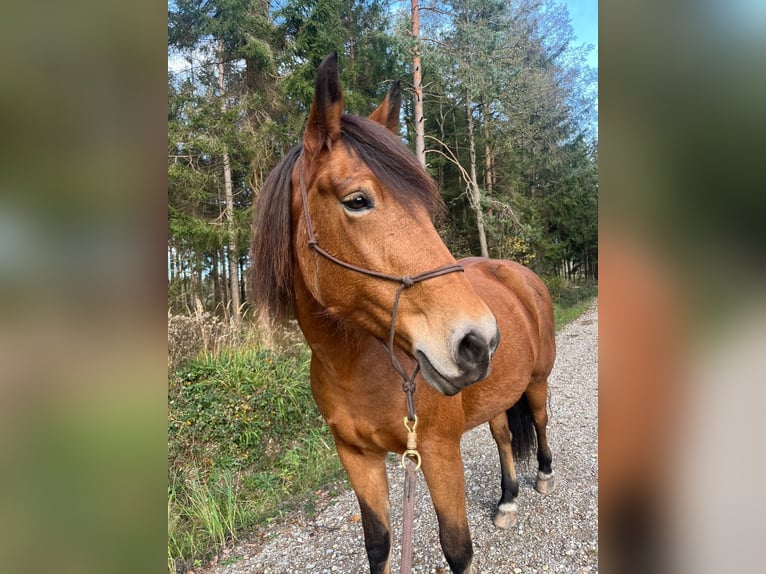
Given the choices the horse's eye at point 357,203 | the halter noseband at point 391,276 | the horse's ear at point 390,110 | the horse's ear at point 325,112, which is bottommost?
the halter noseband at point 391,276

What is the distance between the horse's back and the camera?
2363 mm

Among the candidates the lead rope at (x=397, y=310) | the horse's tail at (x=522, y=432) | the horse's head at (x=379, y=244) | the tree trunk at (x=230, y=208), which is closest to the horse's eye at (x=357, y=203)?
the horse's head at (x=379, y=244)

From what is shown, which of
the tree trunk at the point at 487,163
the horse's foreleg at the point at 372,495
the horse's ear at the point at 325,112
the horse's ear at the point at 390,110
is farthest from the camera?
the tree trunk at the point at 487,163

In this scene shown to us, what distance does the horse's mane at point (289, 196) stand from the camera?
1185 mm

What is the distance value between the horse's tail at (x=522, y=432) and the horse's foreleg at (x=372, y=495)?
1456 mm

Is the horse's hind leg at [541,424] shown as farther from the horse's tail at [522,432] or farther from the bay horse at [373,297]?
the bay horse at [373,297]

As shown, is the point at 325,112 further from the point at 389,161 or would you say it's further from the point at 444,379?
the point at 444,379

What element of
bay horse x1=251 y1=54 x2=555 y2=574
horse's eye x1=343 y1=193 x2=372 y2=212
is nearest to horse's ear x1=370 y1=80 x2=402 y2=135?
bay horse x1=251 y1=54 x2=555 y2=574

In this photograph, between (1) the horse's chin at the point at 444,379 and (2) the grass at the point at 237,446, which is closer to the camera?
(1) the horse's chin at the point at 444,379

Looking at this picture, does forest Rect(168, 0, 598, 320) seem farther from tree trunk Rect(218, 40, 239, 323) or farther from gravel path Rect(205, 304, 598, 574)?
gravel path Rect(205, 304, 598, 574)

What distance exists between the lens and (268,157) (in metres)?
4.95

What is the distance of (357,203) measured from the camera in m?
1.15
